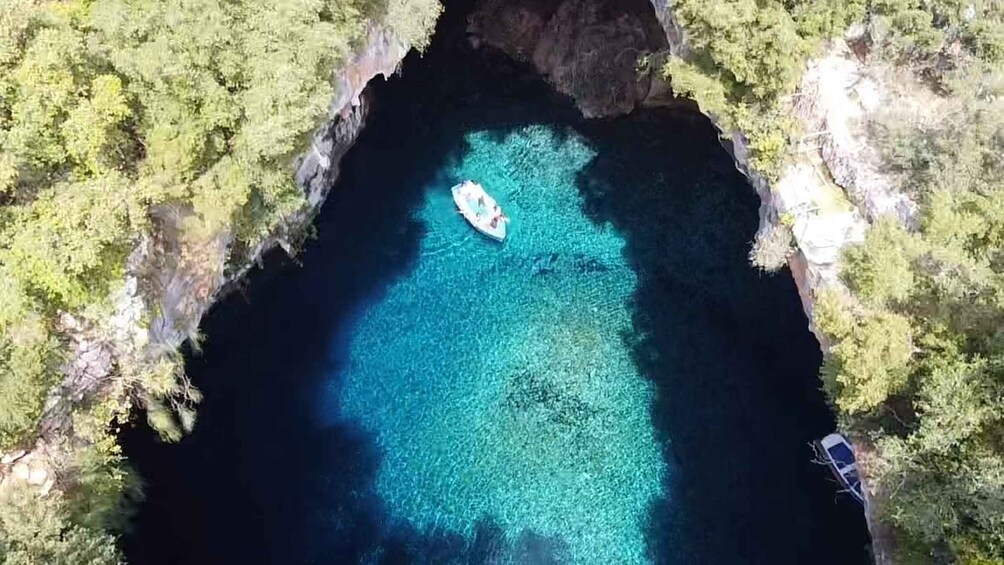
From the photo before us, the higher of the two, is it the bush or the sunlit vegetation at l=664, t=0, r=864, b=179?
the sunlit vegetation at l=664, t=0, r=864, b=179

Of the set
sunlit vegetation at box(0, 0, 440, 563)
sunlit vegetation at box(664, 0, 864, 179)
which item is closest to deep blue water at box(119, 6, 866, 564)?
sunlit vegetation at box(0, 0, 440, 563)

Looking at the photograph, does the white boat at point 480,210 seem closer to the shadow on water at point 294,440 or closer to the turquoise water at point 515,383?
the turquoise water at point 515,383

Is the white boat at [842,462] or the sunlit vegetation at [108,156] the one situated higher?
the sunlit vegetation at [108,156]

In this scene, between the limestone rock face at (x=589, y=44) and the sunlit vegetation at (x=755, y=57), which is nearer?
the sunlit vegetation at (x=755, y=57)

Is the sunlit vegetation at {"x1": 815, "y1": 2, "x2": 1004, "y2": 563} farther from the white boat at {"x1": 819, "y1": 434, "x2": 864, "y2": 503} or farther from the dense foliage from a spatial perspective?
the white boat at {"x1": 819, "y1": 434, "x2": 864, "y2": 503}

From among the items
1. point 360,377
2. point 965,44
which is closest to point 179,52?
point 360,377

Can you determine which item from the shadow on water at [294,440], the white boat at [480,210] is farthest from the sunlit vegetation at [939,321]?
the white boat at [480,210]
